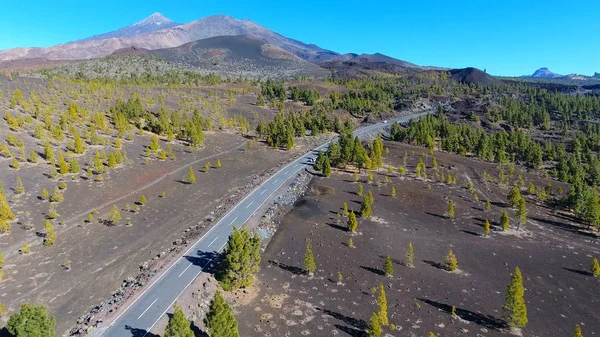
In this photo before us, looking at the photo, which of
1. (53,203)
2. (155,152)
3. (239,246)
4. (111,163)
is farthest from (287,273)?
(155,152)

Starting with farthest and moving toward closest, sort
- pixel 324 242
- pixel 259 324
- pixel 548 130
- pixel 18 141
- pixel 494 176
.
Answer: pixel 548 130, pixel 494 176, pixel 18 141, pixel 324 242, pixel 259 324

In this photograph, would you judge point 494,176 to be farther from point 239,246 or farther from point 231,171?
point 239,246

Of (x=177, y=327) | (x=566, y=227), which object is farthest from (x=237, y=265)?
(x=566, y=227)

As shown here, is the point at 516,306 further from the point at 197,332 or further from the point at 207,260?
the point at 207,260

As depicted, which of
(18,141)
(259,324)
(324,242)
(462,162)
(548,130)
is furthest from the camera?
(548,130)

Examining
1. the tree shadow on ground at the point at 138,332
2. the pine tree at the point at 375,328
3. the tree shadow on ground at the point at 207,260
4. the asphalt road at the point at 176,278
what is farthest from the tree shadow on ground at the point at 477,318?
the tree shadow on ground at the point at 138,332

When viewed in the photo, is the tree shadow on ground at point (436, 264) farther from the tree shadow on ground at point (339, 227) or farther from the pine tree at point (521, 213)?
the pine tree at point (521, 213)

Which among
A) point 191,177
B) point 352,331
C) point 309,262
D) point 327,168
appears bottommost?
point 352,331

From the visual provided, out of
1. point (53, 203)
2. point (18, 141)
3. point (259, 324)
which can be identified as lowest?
point (259, 324)
